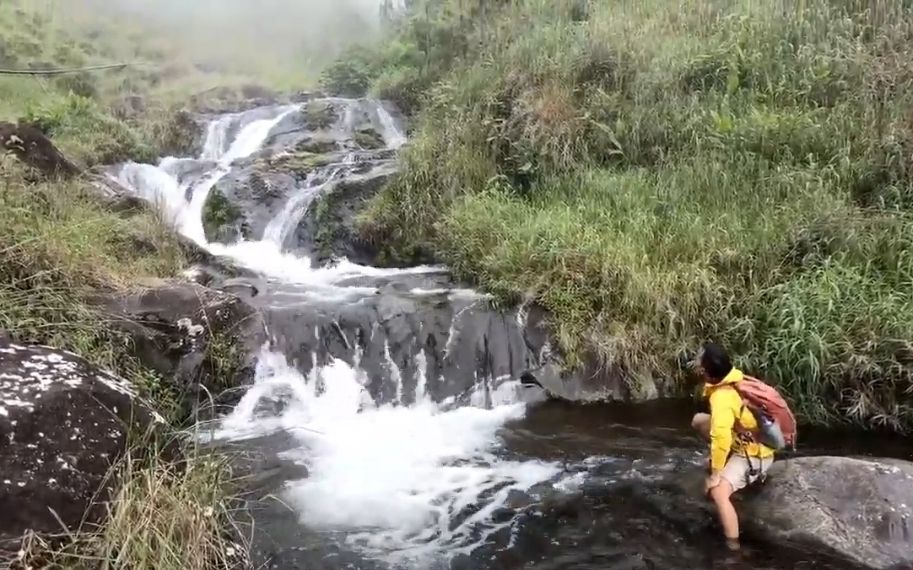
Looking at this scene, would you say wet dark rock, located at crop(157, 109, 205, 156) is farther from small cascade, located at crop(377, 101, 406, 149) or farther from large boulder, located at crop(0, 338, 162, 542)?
large boulder, located at crop(0, 338, 162, 542)

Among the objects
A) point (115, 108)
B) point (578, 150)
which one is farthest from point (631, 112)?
point (115, 108)

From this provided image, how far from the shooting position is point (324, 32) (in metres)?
23.9

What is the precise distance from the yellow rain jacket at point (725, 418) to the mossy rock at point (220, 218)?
7983mm

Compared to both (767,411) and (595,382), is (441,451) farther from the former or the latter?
(767,411)

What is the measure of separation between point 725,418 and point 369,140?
11.3 meters

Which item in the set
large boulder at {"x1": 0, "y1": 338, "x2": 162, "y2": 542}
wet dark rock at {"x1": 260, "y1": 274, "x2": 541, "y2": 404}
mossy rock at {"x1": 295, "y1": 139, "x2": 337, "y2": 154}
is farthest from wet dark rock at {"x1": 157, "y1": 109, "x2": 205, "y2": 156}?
large boulder at {"x1": 0, "y1": 338, "x2": 162, "y2": 542}

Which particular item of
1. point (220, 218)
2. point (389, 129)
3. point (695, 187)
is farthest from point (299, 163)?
point (695, 187)

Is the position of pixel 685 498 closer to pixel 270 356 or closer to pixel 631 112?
pixel 270 356

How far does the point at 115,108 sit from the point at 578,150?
1088 centimetres

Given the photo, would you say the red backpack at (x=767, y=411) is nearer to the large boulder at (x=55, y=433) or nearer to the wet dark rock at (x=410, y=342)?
the wet dark rock at (x=410, y=342)

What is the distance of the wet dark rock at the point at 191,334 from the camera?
20.6ft

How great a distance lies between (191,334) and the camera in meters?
6.51

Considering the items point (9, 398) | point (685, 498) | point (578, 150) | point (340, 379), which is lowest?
point (685, 498)

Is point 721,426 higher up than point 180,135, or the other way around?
point 180,135
